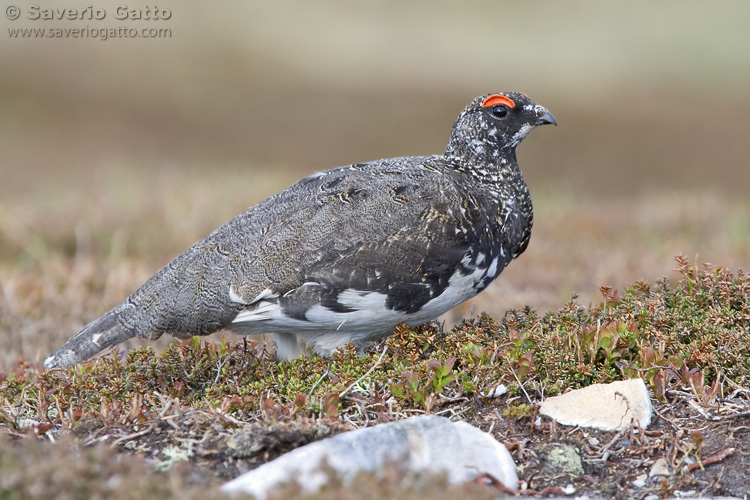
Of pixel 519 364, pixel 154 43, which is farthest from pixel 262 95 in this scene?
pixel 519 364

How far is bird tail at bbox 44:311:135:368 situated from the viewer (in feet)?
15.1

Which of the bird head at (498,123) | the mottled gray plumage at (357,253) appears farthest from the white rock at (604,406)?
the bird head at (498,123)

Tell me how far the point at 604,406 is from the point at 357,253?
147 cm

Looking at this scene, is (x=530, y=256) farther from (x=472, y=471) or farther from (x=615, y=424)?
(x=472, y=471)

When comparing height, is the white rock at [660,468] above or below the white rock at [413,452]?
below

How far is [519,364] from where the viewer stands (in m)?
3.72

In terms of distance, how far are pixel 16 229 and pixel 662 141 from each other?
15065mm

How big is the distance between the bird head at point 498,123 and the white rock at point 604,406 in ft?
5.38

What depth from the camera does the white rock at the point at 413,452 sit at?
282cm

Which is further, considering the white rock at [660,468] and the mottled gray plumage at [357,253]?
the mottled gray plumage at [357,253]

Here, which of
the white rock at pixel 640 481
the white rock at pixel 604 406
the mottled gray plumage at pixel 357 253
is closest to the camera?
the white rock at pixel 640 481

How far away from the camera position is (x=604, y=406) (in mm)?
3506

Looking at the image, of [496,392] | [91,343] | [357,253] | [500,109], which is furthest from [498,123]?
[91,343]

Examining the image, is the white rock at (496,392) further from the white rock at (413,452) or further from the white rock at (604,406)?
the white rock at (413,452)
